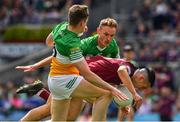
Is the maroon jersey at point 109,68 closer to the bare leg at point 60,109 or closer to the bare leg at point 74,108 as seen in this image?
the bare leg at point 74,108

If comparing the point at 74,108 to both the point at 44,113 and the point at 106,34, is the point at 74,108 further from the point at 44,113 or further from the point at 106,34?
the point at 106,34

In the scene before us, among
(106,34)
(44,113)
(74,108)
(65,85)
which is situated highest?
(106,34)

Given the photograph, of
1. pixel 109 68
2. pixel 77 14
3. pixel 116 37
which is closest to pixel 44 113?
pixel 109 68

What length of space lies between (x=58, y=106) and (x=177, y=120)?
25.8ft

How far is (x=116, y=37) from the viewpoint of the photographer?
22828 millimetres

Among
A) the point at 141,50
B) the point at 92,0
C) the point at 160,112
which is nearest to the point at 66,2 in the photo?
the point at 92,0

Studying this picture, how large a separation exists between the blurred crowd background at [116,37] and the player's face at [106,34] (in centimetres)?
679

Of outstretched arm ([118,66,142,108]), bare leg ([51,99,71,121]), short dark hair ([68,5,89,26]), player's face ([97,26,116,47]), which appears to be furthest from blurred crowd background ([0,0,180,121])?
short dark hair ([68,5,89,26])

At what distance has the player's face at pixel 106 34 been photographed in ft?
36.6

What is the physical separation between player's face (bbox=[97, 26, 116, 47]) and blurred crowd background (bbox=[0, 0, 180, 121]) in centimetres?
679

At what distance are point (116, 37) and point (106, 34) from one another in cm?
1166

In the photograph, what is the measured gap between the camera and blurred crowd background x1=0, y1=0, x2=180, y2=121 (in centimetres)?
1925

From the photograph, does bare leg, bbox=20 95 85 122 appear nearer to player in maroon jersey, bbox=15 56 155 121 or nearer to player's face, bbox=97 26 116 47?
player in maroon jersey, bbox=15 56 155 121

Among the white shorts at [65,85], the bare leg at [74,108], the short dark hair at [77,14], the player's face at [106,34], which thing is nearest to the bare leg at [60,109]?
the white shorts at [65,85]
